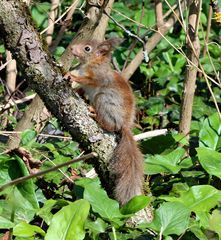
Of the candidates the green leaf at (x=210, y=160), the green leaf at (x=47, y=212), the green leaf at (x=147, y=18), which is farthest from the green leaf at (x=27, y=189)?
the green leaf at (x=147, y=18)

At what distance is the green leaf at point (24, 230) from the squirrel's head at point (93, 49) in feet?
5.95

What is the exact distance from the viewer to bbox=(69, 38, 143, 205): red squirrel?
4215 millimetres

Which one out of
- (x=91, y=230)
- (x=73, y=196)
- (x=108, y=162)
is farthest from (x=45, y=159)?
(x=91, y=230)

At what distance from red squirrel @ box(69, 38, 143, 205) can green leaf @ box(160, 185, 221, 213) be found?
0.28 metres

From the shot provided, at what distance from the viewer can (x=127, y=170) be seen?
4.28 meters

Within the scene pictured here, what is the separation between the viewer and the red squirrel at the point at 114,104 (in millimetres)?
4215

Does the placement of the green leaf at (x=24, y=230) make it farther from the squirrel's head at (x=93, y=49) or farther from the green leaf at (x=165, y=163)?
the squirrel's head at (x=93, y=49)

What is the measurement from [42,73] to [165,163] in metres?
1.26

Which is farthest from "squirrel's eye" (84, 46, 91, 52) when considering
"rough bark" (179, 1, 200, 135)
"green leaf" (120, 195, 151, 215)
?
"green leaf" (120, 195, 151, 215)

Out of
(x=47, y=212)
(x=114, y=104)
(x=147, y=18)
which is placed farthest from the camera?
(x=147, y=18)

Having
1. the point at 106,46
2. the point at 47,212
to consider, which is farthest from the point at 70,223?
the point at 106,46

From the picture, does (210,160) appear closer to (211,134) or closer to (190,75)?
(211,134)

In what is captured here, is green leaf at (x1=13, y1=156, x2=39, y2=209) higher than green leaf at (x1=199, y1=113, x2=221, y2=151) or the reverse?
higher

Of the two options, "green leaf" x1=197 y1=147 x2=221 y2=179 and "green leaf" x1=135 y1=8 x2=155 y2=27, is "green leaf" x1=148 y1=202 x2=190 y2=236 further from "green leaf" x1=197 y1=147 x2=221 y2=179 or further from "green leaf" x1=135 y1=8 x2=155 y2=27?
"green leaf" x1=135 y1=8 x2=155 y2=27
